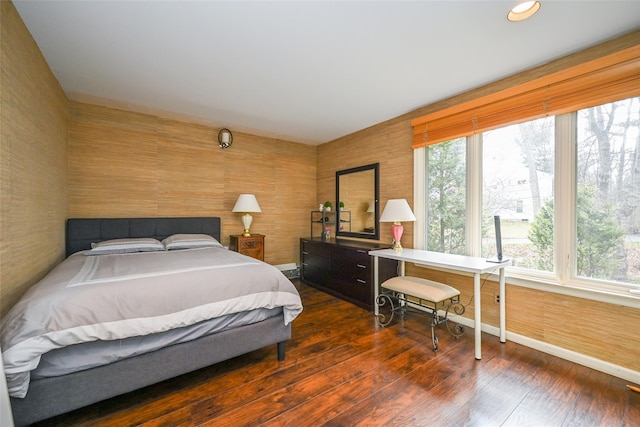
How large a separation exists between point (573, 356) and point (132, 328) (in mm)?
3111

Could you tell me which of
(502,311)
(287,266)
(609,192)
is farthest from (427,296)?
(287,266)

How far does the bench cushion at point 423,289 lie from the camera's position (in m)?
2.23

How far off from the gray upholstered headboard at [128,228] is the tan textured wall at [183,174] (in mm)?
136

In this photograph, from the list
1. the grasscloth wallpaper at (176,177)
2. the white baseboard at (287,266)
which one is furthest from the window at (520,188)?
the white baseboard at (287,266)

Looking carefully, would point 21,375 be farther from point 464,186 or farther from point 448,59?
Answer: point 464,186

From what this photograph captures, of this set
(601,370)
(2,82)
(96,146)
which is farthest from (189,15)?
(601,370)

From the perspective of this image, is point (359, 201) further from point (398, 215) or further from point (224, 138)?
point (224, 138)

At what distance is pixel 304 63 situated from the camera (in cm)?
220

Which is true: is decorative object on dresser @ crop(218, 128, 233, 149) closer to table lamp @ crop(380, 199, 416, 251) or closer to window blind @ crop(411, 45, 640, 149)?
table lamp @ crop(380, 199, 416, 251)

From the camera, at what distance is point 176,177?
3582 millimetres

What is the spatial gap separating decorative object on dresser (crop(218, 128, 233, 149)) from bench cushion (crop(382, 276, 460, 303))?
298cm

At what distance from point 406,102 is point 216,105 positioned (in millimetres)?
2230

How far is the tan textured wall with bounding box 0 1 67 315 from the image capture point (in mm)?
1524

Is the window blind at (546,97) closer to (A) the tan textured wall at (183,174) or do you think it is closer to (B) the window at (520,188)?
(B) the window at (520,188)
